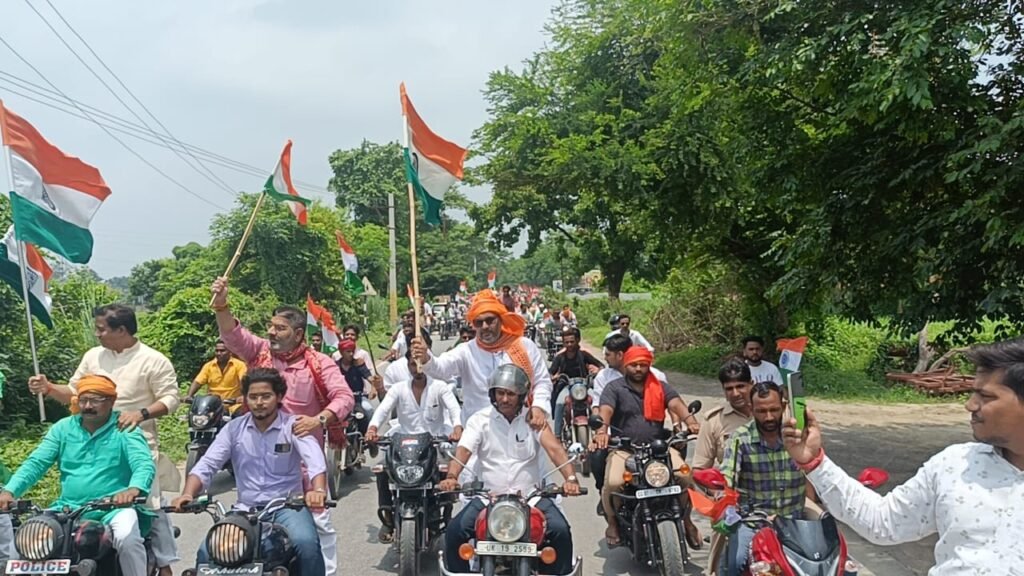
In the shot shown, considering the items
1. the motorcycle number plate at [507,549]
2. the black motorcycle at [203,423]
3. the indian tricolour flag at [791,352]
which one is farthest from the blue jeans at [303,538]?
the black motorcycle at [203,423]

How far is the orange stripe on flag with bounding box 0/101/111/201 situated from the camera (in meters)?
5.43

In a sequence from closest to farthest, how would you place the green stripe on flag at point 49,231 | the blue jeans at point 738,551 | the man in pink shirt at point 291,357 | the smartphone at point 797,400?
1. the smartphone at point 797,400
2. the blue jeans at point 738,551
3. the green stripe on flag at point 49,231
4. the man in pink shirt at point 291,357

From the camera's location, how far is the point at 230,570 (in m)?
3.45

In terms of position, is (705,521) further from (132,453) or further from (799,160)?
(132,453)

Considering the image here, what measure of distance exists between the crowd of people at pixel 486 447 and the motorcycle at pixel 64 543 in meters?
0.08

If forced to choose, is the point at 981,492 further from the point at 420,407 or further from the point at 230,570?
the point at 420,407

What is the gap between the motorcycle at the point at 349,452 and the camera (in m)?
7.79

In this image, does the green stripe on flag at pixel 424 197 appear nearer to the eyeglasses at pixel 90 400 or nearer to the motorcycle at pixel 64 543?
the eyeglasses at pixel 90 400

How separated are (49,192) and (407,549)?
3.58 metres

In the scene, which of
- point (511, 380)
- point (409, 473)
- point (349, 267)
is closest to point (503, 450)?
point (511, 380)

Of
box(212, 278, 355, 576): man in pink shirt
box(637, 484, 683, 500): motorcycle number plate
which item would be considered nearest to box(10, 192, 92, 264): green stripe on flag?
box(212, 278, 355, 576): man in pink shirt

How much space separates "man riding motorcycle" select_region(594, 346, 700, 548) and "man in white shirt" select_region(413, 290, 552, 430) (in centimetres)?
56

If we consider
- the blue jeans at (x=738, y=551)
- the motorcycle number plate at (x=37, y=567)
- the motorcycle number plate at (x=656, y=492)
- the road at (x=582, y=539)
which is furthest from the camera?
the road at (x=582, y=539)

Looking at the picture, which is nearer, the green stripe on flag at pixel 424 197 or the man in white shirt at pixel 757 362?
the green stripe on flag at pixel 424 197
